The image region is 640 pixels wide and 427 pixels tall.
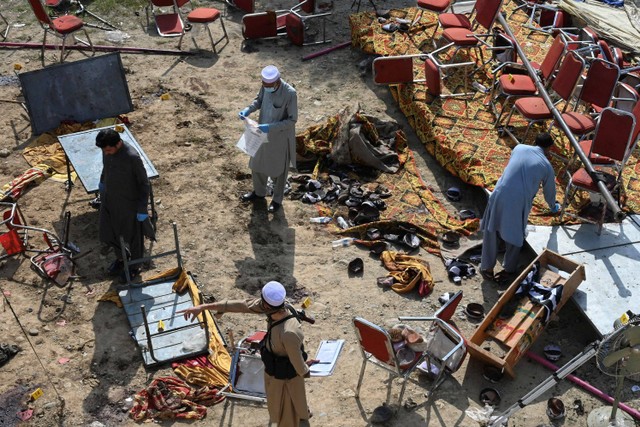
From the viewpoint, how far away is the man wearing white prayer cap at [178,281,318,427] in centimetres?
541

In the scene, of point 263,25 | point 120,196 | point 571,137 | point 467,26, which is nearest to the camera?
point 120,196

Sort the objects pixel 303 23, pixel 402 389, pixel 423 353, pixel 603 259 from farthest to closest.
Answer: pixel 303 23 < pixel 603 259 < pixel 423 353 < pixel 402 389

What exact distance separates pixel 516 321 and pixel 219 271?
9.75 feet

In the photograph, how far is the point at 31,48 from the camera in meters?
→ 11.9

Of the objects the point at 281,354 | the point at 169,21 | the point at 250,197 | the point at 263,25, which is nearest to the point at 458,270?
the point at 250,197

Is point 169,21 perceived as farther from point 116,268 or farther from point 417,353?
point 417,353

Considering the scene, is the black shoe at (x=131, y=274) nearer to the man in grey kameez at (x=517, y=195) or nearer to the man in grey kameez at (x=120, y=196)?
the man in grey kameez at (x=120, y=196)

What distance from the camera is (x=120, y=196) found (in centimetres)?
741

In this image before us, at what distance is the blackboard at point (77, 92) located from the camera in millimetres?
9492

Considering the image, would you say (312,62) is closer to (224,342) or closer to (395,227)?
(395,227)

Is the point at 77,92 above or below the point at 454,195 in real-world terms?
above

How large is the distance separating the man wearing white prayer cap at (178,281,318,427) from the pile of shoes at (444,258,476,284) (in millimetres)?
2531

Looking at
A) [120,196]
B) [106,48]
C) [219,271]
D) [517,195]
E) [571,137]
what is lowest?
[106,48]

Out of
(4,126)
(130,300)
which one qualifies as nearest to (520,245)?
(130,300)
